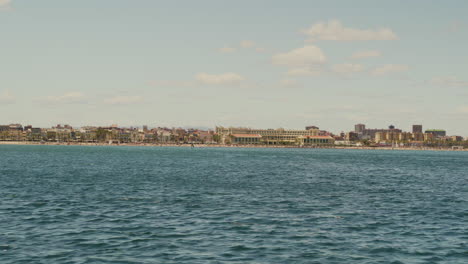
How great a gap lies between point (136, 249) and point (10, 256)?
19.1ft

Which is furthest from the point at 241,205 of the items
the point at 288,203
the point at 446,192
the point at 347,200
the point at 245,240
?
the point at 446,192

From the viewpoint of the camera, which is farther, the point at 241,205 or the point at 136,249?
the point at 241,205

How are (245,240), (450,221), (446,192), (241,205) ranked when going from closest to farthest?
(245,240) → (450,221) → (241,205) → (446,192)

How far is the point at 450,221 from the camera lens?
35.9 m

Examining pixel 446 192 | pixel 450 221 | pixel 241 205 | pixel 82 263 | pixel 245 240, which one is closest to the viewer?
pixel 82 263

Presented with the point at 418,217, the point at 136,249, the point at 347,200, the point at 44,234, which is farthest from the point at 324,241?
the point at 347,200

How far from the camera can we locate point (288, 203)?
145ft

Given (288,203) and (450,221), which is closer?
(450,221)

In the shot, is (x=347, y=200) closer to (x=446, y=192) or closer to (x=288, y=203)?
(x=288, y=203)

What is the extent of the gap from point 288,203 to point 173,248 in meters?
20.0

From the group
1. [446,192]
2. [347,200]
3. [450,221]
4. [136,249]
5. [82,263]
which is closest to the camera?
[82,263]

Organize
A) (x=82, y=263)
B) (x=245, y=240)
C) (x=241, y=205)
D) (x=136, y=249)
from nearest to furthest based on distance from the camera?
(x=82, y=263) → (x=136, y=249) → (x=245, y=240) → (x=241, y=205)

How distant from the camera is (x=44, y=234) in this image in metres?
29.0

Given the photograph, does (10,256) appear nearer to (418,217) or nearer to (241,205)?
(241,205)
